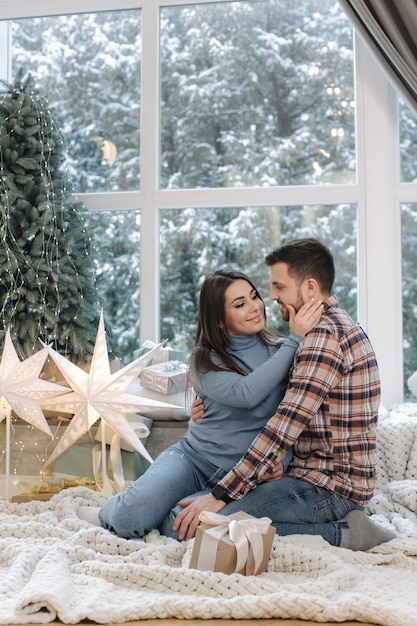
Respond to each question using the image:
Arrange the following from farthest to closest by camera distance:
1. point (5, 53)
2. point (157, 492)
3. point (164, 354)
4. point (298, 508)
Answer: point (5, 53) < point (164, 354) < point (157, 492) < point (298, 508)

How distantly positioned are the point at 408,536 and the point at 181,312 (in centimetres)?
162

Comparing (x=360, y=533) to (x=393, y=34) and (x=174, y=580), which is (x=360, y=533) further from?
(x=393, y=34)

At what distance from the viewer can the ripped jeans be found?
2.06 metres

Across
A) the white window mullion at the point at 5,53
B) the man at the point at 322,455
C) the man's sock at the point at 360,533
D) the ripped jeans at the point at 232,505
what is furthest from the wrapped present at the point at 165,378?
the white window mullion at the point at 5,53

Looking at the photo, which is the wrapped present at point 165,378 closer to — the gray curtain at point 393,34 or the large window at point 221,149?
the large window at point 221,149

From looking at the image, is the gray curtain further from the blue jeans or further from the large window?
the blue jeans

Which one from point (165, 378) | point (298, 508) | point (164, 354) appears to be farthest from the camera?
point (164, 354)

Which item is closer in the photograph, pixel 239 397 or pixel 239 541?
pixel 239 541

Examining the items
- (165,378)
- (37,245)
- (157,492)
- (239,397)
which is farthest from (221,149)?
(157,492)

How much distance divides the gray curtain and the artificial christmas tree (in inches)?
55.2

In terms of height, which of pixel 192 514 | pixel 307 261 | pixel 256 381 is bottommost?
pixel 192 514

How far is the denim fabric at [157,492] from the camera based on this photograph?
2.12 metres

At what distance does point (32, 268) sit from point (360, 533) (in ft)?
5.55

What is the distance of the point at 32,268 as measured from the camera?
2.94 meters
